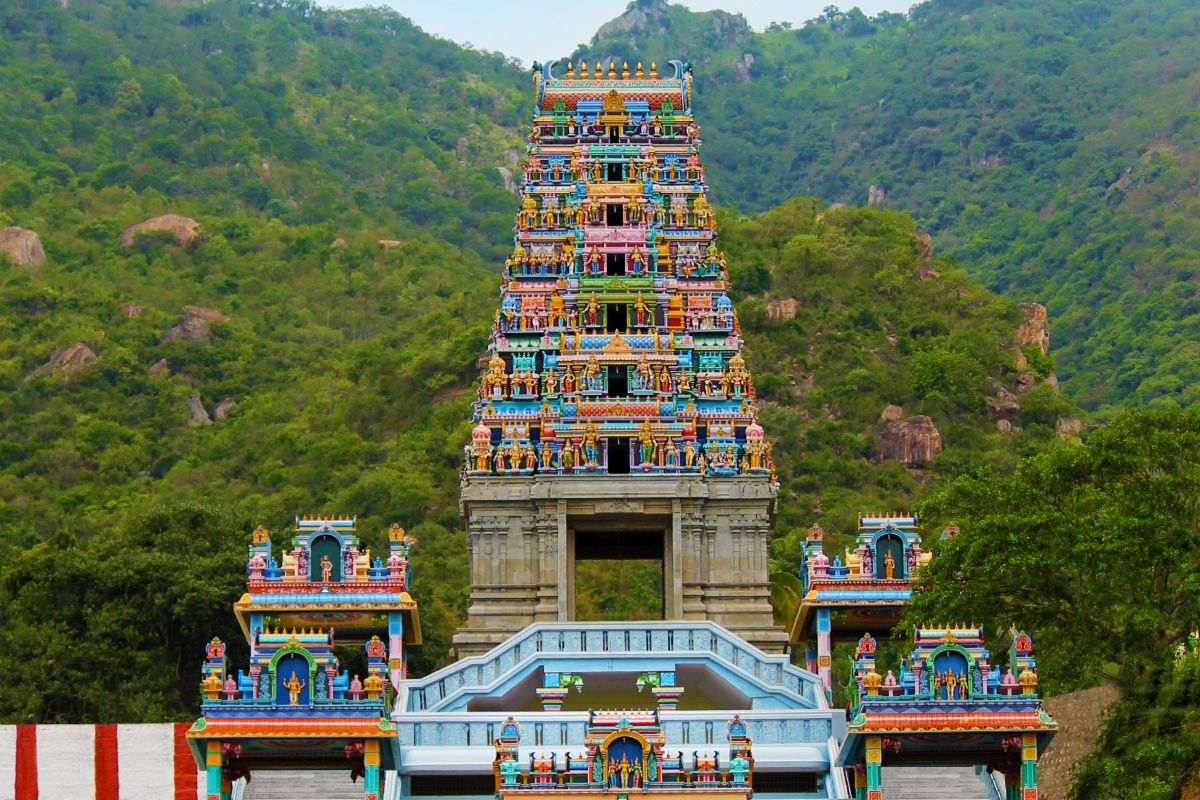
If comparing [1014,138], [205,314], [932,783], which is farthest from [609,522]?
[1014,138]

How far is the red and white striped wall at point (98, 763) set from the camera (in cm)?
4762

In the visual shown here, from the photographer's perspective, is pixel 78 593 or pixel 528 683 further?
pixel 78 593

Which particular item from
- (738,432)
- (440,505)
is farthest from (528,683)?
(440,505)

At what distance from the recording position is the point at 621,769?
135 ft

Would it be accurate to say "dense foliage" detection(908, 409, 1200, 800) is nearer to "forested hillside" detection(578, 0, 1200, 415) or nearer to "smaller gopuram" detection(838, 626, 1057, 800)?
"smaller gopuram" detection(838, 626, 1057, 800)

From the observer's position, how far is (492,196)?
443 feet

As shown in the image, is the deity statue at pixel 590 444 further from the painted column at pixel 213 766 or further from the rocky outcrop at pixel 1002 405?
the rocky outcrop at pixel 1002 405

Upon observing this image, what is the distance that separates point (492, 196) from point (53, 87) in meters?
20.8

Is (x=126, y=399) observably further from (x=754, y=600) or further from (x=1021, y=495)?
(x=1021, y=495)

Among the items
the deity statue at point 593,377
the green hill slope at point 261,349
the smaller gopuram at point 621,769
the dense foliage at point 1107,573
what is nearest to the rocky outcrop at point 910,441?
the green hill slope at point 261,349

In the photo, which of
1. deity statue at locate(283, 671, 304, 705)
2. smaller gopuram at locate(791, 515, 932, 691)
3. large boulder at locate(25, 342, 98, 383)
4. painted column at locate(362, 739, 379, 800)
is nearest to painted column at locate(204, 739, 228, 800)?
deity statue at locate(283, 671, 304, 705)

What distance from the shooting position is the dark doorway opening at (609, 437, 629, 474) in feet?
181

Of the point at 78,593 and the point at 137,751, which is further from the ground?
the point at 78,593

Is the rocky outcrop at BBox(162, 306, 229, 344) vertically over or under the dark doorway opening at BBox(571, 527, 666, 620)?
over
